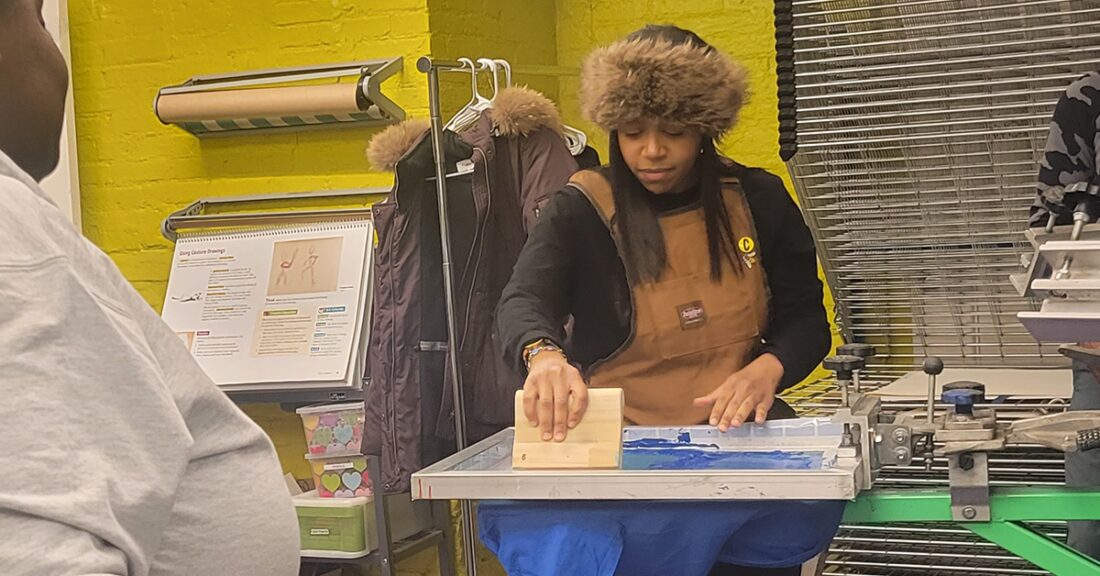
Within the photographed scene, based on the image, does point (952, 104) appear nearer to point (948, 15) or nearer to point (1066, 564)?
point (948, 15)

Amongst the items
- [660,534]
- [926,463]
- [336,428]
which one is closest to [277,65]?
[336,428]

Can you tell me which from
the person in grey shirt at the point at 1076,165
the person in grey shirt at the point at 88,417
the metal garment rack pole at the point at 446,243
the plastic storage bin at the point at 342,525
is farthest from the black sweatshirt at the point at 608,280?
the plastic storage bin at the point at 342,525

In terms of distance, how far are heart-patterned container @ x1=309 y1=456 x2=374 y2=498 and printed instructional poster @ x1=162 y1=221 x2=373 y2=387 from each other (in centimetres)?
20

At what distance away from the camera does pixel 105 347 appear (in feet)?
2.44

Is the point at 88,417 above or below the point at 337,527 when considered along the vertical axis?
above

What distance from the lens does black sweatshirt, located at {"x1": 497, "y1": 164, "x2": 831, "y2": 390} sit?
190 centimetres

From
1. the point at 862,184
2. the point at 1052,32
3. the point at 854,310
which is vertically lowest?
the point at 854,310

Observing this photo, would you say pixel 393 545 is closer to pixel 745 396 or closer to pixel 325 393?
pixel 325 393

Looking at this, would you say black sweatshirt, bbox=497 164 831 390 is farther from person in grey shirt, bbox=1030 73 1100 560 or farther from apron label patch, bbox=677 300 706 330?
person in grey shirt, bbox=1030 73 1100 560

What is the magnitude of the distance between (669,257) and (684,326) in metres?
0.11

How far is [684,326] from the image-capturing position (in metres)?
1.93

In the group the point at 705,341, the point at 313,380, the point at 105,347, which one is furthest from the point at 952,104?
the point at 105,347

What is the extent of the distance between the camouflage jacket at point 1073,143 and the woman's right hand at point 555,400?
910 millimetres

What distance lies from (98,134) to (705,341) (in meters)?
2.23
